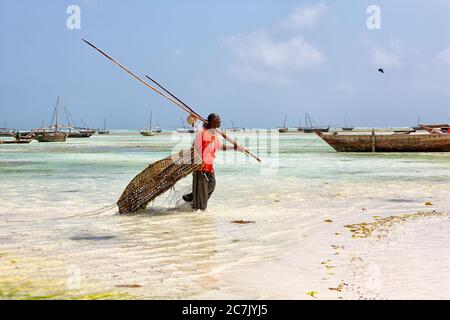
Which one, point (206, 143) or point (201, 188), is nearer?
point (206, 143)

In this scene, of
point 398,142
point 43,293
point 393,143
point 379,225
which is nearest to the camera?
point 43,293

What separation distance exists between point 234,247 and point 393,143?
2241cm

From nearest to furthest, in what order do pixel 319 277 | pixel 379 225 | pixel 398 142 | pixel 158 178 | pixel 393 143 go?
pixel 319 277, pixel 379 225, pixel 158 178, pixel 398 142, pixel 393 143

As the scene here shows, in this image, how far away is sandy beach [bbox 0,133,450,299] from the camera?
4.07 meters

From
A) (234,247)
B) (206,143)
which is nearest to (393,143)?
(206,143)

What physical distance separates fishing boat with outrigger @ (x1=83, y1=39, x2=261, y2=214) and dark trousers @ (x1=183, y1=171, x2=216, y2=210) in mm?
140

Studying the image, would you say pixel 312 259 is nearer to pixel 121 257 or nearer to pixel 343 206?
pixel 121 257

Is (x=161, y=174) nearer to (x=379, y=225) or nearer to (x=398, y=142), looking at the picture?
(x=379, y=225)

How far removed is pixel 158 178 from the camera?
7.77 m

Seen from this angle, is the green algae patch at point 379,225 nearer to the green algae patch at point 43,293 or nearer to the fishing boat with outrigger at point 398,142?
the green algae patch at point 43,293

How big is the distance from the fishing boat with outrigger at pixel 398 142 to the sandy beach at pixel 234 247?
51.6ft

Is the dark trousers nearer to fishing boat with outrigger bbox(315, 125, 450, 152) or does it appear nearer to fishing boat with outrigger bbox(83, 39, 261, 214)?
fishing boat with outrigger bbox(83, 39, 261, 214)
